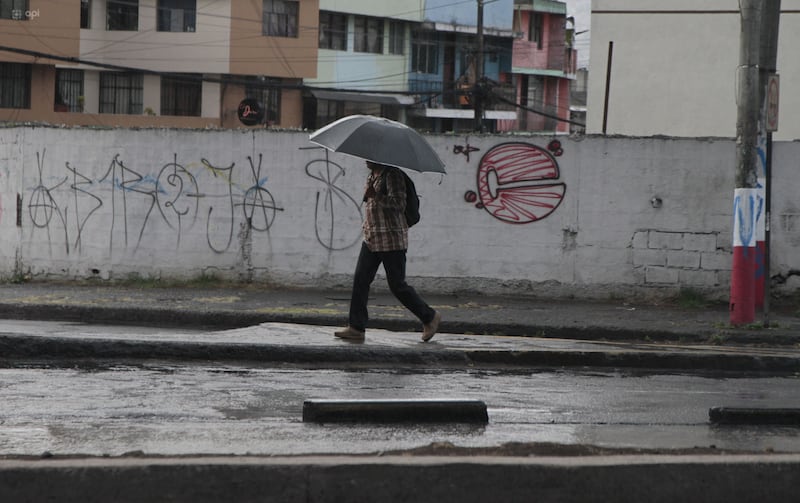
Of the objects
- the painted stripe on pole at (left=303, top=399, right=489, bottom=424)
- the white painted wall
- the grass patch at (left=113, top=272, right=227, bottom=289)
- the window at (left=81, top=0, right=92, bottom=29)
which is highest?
the window at (left=81, top=0, right=92, bottom=29)

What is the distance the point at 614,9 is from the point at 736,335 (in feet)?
39.9

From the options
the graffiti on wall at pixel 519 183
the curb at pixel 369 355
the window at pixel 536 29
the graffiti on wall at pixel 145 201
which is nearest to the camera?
the curb at pixel 369 355

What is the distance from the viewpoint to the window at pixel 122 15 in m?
40.8

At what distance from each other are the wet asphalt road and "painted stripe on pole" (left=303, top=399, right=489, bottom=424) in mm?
98

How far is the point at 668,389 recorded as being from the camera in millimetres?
7574

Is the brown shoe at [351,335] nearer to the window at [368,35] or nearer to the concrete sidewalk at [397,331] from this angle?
the concrete sidewalk at [397,331]

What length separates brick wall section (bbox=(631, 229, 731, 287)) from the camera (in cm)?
1255

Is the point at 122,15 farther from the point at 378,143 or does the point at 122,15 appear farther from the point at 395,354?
the point at 395,354

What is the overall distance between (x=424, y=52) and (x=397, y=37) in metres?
2.12

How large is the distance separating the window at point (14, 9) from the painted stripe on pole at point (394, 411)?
3555cm

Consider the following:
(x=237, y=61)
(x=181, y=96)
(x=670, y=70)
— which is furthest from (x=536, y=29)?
(x=670, y=70)

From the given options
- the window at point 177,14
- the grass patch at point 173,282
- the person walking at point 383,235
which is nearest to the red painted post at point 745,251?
the person walking at point 383,235

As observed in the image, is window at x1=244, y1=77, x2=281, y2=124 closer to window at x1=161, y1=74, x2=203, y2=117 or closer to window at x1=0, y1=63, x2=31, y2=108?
window at x1=161, y1=74, x2=203, y2=117

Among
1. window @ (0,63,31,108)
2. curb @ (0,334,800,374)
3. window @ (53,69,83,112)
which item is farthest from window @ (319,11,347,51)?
curb @ (0,334,800,374)
